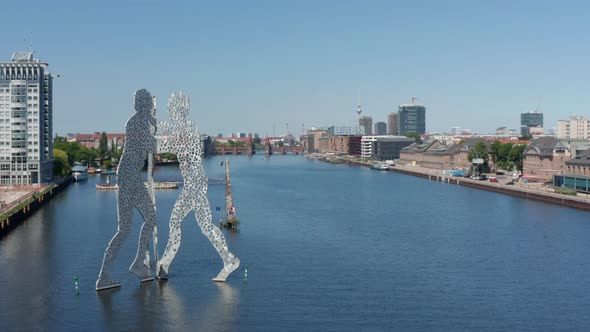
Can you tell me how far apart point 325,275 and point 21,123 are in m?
55.1

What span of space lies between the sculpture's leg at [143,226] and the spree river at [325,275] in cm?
77

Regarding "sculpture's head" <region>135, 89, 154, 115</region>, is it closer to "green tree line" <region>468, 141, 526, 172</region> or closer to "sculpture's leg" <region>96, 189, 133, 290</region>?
"sculpture's leg" <region>96, 189, 133, 290</region>

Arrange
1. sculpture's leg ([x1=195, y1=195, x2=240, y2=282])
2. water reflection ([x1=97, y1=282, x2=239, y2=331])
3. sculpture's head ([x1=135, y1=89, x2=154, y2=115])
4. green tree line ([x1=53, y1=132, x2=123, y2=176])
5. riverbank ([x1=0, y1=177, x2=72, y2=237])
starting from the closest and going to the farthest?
1. water reflection ([x1=97, y1=282, x2=239, y2=331])
2. sculpture's head ([x1=135, y1=89, x2=154, y2=115])
3. sculpture's leg ([x1=195, y1=195, x2=240, y2=282])
4. riverbank ([x1=0, y1=177, x2=72, y2=237])
5. green tree line ([x1=53, y1=132, x2=123, y2=176])

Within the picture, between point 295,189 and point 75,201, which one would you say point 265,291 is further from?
point 295,189

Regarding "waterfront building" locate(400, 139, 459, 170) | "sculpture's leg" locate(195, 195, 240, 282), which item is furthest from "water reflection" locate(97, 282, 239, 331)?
"waterfront building" locate(400, 139, 459, 170)

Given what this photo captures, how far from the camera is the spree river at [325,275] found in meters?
26.2

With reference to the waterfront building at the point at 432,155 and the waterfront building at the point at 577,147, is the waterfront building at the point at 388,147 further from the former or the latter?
the waterfront building at the point at 577,147

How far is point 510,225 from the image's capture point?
5150 cm

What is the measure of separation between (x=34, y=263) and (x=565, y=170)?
2399 inches

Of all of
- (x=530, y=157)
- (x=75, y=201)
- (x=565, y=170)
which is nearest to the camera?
(x=75, y=201)

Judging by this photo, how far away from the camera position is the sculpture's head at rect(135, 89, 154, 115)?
29844 millimetres

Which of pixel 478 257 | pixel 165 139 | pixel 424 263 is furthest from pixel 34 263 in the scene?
pixel 478 257

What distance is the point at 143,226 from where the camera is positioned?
30391 millimetres

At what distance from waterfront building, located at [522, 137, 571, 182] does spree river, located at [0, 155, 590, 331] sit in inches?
1059
